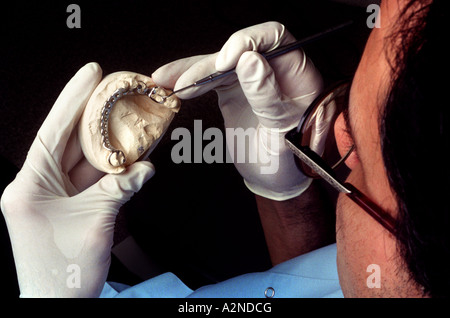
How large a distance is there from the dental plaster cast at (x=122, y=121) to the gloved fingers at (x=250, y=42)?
0.12 metres

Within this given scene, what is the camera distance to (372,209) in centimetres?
46

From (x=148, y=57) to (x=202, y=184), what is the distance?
529mm

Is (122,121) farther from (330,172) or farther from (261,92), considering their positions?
(330,172)

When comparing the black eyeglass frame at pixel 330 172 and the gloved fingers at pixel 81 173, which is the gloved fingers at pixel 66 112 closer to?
the gloved fingers at pixel 81 173

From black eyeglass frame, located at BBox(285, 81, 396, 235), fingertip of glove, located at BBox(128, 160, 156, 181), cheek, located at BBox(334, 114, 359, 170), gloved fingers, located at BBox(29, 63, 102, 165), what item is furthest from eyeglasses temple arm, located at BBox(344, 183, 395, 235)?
gloved fingers, located at BBox(29, 63, 102, 165)

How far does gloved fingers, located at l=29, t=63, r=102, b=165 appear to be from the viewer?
670 mm

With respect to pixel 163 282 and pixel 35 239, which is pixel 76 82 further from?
pixel 163 282

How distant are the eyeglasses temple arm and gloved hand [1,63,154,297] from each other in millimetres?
367

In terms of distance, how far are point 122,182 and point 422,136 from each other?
0.51m

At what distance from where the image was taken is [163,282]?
0.81 metres

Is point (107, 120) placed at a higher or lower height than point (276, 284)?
higher

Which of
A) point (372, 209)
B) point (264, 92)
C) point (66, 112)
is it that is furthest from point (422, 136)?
point (66, 112)

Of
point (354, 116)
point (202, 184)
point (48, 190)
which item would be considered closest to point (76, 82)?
point (48, 190)

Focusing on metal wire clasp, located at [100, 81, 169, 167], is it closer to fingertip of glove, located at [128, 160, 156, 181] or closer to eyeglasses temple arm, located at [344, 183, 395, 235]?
fingertip of glove, located at [128, 160, 156, 181]
